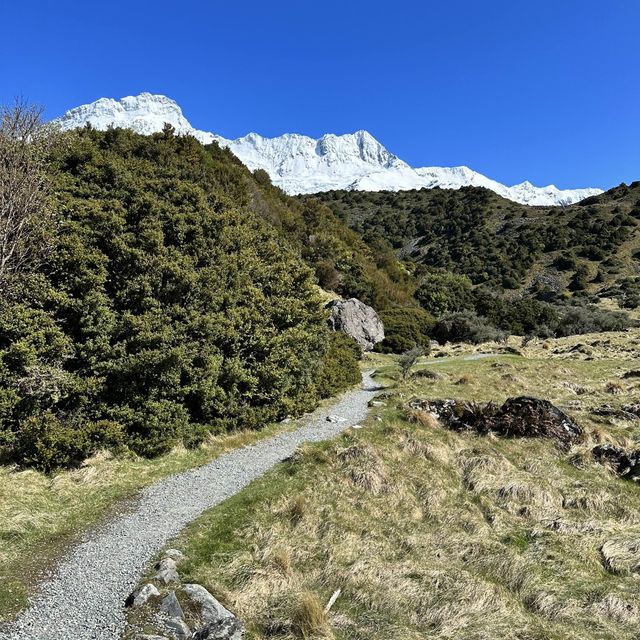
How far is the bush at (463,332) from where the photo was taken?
46.2 meters

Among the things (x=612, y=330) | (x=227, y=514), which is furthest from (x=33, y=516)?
(x=612, y=330)

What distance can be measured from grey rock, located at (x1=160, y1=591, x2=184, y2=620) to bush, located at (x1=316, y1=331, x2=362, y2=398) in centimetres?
1417

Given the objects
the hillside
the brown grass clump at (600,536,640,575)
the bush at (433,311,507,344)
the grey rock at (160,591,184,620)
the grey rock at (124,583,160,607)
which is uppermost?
the hillside

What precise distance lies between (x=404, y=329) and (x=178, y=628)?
3560 cm

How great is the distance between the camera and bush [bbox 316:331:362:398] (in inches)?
850

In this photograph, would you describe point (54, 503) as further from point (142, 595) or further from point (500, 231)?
point (500, 231)

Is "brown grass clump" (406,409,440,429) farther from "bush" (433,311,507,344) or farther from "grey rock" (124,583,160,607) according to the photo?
"bush" (433,311,507,344)

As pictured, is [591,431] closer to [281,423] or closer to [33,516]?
[281,423]

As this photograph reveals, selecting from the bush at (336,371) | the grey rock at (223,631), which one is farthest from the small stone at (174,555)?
the bush at (336,371)

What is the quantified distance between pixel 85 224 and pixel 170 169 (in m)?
5.45

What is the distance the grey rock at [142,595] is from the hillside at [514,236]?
233 ft

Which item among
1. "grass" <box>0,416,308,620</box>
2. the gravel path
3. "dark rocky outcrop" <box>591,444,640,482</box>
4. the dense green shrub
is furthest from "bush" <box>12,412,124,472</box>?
the dense green shrub

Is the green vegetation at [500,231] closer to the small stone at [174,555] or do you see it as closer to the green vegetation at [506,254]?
the green vegetation at [506,254]

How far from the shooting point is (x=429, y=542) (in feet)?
31.0
